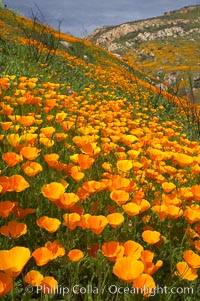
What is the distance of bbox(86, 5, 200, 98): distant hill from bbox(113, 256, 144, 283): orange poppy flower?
6013cm

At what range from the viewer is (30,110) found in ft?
15.4

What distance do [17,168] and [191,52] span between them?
279 feet

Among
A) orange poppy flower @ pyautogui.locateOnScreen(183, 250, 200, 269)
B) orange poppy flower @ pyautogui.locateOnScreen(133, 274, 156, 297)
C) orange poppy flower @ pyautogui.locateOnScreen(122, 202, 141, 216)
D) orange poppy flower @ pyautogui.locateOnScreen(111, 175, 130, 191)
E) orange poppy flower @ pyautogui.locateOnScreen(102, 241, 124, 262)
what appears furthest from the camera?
orange poppy flower @ pyautogui.locateOnScreen(111, 175, 130, 191)

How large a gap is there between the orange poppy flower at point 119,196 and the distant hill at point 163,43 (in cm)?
5946

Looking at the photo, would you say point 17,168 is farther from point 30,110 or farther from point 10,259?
point 30,110

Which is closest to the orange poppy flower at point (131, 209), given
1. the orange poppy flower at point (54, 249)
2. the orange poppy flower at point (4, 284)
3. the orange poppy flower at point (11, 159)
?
the orange poppy flower at point (54, 249)

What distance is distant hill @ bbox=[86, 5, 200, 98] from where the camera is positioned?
67.3 m

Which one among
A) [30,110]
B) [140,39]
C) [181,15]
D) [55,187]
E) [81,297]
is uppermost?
[181,15]

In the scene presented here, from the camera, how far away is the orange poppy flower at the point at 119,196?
78.7 inches

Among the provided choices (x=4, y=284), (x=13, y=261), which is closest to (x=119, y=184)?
(x=13, y=261)

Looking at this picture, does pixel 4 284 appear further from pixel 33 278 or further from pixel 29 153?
pixel 29 153

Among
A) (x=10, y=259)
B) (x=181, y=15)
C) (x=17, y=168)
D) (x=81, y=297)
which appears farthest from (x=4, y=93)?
(x=181, y=15)

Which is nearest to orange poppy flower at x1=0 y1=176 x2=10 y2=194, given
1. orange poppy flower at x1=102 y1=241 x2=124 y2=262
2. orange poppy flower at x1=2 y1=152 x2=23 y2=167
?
orange poppy flower at x1=2 y1=152 x2=23 y2=167

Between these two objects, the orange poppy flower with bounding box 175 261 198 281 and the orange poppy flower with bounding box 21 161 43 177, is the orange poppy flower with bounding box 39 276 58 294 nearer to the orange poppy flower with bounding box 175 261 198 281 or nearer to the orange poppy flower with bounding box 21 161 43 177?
the orange poppy flower with bounding box 175 261 198 281
